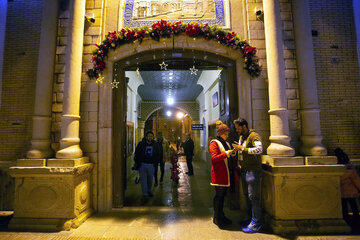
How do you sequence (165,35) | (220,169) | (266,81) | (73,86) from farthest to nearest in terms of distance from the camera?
(165,35), (266,81), (73,86), (220,169)

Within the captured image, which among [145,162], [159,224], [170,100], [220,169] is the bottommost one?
[159,224]

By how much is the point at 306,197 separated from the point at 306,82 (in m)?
1.93

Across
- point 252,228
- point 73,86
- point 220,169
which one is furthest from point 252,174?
point 73,86

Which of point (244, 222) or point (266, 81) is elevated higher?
point (266, 81)

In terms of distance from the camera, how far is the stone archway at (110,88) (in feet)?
11.7

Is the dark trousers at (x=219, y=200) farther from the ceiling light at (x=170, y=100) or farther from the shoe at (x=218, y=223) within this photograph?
the ceiling light at (x=170, y=100)

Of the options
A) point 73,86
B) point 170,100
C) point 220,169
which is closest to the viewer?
point 220,169

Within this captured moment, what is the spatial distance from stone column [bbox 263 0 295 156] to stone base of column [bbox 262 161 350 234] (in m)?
0.36

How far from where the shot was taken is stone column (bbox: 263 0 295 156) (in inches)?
120

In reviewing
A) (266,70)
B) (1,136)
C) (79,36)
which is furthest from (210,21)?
(1,136)

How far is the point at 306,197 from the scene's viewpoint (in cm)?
278

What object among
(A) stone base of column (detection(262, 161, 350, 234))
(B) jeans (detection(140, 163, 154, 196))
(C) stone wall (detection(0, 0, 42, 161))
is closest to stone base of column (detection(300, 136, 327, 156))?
(A) stone base of column (detection(262, 161, 350, 234))

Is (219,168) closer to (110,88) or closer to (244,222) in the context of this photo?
(244,222)

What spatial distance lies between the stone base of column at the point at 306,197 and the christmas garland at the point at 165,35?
1.93 metres
